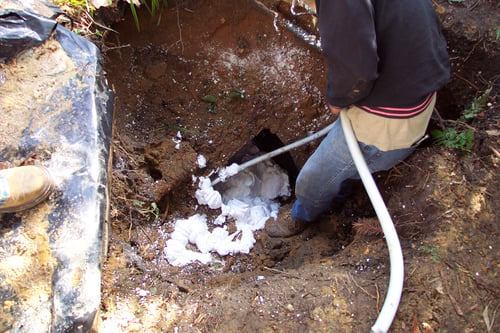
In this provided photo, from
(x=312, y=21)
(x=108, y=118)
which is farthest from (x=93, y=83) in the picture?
(x=312, y=21)

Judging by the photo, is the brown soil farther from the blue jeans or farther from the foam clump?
the blue jeans

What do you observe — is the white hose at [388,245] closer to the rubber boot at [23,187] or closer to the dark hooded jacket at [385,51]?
the dark hooded jacket at [385,51]

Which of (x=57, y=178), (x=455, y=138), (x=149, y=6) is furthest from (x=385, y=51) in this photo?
(x=149, y=6)

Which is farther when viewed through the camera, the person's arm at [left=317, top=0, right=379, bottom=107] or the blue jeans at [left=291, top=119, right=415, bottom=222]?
the blue jeans at [left=291, top=119, right=415, bottom=222]

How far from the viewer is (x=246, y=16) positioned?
2516 millimetres

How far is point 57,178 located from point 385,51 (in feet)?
4.84

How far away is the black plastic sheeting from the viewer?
1.47m

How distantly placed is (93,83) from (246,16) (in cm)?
121

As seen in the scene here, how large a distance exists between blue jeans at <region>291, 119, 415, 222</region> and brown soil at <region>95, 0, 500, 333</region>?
0.62ft

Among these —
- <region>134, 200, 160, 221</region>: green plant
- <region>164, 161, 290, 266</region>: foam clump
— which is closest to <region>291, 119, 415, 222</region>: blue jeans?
<region>164, 161, 290, 266</region>: foam clump

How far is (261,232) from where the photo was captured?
8.20 feet

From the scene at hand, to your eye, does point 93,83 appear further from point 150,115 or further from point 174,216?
point 174,216

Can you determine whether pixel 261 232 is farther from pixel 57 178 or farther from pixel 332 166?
pixel 57 178

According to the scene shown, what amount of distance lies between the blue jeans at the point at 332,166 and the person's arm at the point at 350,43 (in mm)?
413
